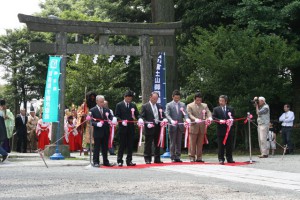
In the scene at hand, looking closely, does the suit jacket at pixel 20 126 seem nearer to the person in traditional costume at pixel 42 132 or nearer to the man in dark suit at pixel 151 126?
the person in traditional costume at pixel 42 132

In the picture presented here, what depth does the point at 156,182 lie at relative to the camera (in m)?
9.14

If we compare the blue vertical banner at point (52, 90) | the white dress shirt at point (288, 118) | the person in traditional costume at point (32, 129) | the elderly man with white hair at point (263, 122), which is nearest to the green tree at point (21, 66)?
the person in traditional costume at point (32, 129)

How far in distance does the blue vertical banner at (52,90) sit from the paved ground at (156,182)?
3.57 metres

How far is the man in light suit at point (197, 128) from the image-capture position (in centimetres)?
1409

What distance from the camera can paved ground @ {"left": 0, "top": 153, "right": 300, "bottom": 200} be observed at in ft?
25.1

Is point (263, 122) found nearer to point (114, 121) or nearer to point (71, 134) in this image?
point (114, 121)

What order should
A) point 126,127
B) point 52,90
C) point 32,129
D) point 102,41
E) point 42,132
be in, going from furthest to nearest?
point 32,129 → point 42,132 → point 102,41 → point 52,90 → point 126,127

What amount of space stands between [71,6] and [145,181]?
46556 mm

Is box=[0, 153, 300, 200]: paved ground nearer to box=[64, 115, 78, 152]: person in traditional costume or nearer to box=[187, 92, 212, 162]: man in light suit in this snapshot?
box=[187, 92, 212, 162]: man in light suit

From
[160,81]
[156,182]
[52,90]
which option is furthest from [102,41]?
[156,182]

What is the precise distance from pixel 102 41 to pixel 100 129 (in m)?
5.68

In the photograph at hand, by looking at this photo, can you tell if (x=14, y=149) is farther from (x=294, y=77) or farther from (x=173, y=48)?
(x=294, y=77)

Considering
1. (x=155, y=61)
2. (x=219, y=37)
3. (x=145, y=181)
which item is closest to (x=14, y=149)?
(x=155, y=61)

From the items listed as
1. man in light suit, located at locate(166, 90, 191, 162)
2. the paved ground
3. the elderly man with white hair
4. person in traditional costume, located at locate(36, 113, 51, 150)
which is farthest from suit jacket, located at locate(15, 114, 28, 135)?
the elderly man with white hair
